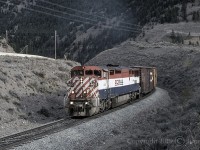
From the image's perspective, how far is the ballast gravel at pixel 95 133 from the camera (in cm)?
1998

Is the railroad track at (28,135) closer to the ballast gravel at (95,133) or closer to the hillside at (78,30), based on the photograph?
the ballast gravel at (95,133)

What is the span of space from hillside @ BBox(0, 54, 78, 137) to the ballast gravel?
437 centimetres

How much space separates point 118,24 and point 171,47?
64.2 m

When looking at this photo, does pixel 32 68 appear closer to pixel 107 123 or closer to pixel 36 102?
pixel 36 102

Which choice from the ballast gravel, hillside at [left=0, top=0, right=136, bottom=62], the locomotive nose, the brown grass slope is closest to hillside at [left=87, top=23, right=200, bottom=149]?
the brown grass slope

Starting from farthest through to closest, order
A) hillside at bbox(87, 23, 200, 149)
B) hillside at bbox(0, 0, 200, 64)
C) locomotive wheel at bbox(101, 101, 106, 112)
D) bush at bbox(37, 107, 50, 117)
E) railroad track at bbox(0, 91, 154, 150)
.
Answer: hillside at bbox(0, 0, 200, 64)
bush at bbox(37, 107, 50, 117)
locomotive wheel at bbox(101, 101, 106, 112)
hillside at bbox(87, 23, 200, 149)
railroad track at bbox(0, 91, 154, 150)

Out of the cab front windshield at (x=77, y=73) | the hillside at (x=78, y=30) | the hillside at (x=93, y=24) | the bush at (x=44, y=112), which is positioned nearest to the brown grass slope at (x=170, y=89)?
the cab front windshield at (x=77, y=73)

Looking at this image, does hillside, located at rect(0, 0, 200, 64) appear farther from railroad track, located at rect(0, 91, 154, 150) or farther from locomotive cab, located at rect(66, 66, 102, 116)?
railroad track, located at rect(0, 91, 154, 150)

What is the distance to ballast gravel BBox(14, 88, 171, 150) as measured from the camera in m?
20.0

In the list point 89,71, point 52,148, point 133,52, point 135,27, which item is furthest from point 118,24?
point 52,148

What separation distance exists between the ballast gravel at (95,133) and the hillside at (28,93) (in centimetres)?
437

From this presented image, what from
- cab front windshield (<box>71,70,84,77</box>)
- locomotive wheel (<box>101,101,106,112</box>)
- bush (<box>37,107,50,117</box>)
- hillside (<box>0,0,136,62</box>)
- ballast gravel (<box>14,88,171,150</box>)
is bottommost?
ballast gravel (<box>14,88,171,150</box>)

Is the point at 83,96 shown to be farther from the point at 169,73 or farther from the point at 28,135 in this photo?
the point at 169,73

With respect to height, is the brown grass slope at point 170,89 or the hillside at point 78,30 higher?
the hillside at point 78,30
